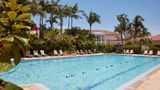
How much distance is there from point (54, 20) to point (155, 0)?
15.6 metres

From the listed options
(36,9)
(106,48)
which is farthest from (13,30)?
(106,48)

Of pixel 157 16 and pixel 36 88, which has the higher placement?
pixel 157 16

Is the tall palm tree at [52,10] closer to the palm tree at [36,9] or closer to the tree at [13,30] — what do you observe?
the palm tree at [36,9]

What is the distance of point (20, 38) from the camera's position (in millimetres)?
1219

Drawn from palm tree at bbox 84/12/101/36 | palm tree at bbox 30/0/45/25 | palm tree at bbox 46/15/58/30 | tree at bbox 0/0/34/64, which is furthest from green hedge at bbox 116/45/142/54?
tree at bbox 0/0/34/64

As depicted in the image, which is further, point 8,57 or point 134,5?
point 134,5

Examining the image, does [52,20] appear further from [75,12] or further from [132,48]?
[132,48]

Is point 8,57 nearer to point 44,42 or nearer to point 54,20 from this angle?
point 44,42

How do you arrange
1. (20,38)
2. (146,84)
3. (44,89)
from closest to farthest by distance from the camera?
(20,38) < (44,89) < (146,84)

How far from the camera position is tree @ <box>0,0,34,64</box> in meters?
1.24

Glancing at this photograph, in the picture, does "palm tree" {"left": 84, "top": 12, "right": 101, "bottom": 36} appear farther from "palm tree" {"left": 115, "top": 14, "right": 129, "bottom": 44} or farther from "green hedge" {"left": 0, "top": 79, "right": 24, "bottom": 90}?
"green hedge" {"left": 0, "top": 79, "right": 24, "bottom": 90}

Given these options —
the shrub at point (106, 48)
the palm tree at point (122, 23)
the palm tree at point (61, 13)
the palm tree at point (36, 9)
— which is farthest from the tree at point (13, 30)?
the palm tree at point (122, 23)

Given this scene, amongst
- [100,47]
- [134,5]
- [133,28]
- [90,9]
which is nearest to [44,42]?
[100,47]

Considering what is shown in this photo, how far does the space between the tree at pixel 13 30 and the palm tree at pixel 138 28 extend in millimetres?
67251
